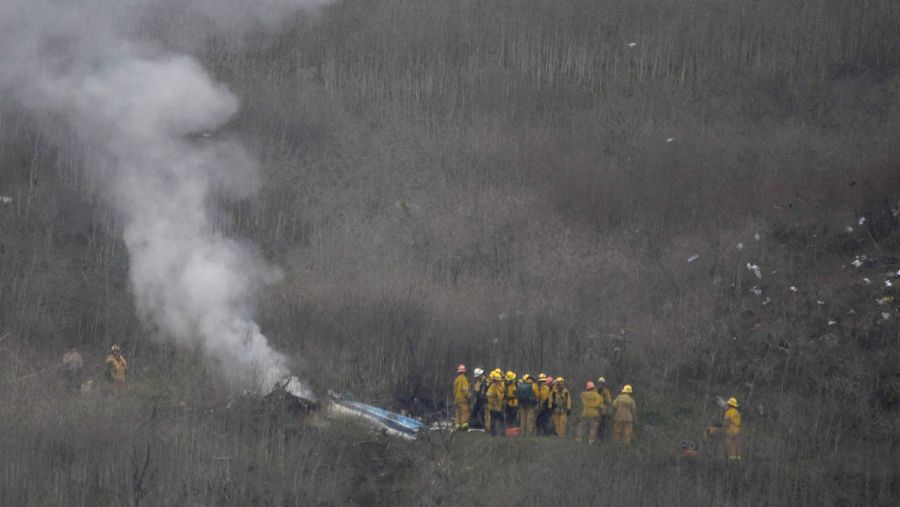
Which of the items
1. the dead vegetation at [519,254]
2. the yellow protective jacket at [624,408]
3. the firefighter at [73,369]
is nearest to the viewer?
the dead vegetation at [519,254]

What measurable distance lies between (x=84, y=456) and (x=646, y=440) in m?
8.67

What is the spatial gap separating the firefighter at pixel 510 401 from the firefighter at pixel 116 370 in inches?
259

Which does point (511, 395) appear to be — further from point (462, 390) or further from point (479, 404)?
point (462, 390)

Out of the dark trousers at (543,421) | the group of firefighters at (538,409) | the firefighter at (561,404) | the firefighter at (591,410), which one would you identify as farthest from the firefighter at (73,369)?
the firefighter at (591,410)

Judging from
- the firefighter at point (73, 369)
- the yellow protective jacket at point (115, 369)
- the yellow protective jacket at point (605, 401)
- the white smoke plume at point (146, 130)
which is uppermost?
the white smoke plume at point (146, 130)

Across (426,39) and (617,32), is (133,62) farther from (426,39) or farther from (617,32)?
(617,32)

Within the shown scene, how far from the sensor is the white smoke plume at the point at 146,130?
2389 centimetres

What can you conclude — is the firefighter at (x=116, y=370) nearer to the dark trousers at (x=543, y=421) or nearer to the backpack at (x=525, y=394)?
the backpack at (x=525, y=394)

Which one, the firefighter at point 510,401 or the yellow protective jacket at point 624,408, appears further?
the firefighter at point 510,401

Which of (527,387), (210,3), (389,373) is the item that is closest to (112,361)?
(389,373)

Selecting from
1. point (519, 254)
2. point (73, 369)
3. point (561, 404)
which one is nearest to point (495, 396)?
point (561, 404)

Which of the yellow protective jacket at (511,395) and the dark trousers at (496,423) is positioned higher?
the yellow protective jacket at (511,395)

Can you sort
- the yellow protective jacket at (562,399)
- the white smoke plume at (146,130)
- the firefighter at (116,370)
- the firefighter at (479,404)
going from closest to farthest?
the yellow protective jacket at (562,399) → the firefighter at (479,404) → the firefighter at (116,370) → the white smoke plume at (146,130)

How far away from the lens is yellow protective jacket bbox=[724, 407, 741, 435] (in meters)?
19.4
